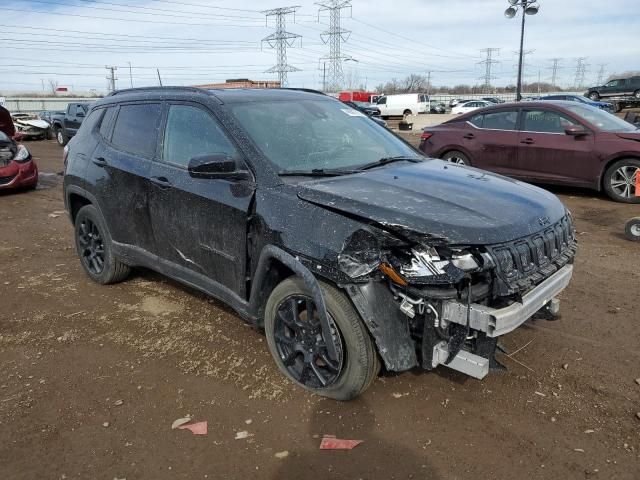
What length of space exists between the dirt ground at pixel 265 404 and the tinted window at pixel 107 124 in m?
1.53

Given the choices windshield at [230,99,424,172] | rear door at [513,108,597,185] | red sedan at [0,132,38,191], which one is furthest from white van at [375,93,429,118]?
windshield at [230,99,424,172]

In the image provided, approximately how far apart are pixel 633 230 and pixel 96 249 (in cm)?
607

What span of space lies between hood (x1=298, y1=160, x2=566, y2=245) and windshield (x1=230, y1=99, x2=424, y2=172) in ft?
0.93

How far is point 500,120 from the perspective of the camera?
31.8 ft

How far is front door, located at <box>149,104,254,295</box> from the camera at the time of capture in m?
3.48

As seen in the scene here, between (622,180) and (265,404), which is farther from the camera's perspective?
(622,180)

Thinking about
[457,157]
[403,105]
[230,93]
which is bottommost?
[457,157]

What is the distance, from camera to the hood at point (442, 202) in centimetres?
279

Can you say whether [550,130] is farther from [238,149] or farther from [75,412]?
[75,412]

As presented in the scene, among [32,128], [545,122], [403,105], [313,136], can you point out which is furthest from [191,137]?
[403,105]

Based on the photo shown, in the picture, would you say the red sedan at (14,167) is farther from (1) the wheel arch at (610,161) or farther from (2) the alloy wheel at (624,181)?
(2) the alloy wheel at (624,181)

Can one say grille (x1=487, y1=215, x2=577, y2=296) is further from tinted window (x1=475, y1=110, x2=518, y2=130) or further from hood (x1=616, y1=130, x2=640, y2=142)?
tinted window (x1=475, y1=110, x2=518, y2=130)

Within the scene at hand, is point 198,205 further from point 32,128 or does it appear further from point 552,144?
point 32,128

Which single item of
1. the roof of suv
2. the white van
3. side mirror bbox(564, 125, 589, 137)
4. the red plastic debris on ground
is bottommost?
the red plastic debris on ground
